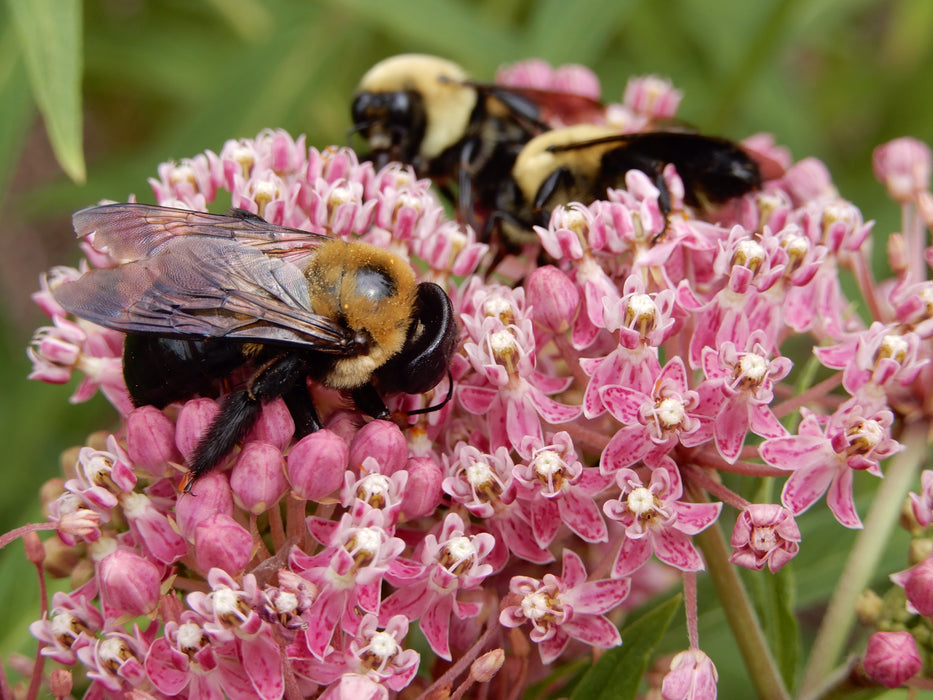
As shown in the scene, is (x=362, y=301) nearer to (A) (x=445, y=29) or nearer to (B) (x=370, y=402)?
(B) (x=370, y=402)

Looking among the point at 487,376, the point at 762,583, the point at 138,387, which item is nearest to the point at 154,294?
the point at 138,387

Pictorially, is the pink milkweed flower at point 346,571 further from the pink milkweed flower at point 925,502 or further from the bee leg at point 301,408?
the pink milkweed flower at point 925,502

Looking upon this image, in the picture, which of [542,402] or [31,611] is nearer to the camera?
[542,402]

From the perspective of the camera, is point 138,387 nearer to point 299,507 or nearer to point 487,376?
point 299,507

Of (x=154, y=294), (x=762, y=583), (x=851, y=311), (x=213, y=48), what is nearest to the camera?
(x=154, y=294)

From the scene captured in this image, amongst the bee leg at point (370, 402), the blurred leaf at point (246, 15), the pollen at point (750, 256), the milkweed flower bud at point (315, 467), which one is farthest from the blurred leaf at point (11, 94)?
the pollen at point (750, 256)

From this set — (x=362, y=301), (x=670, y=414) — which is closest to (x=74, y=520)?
(x=362, y=301)
